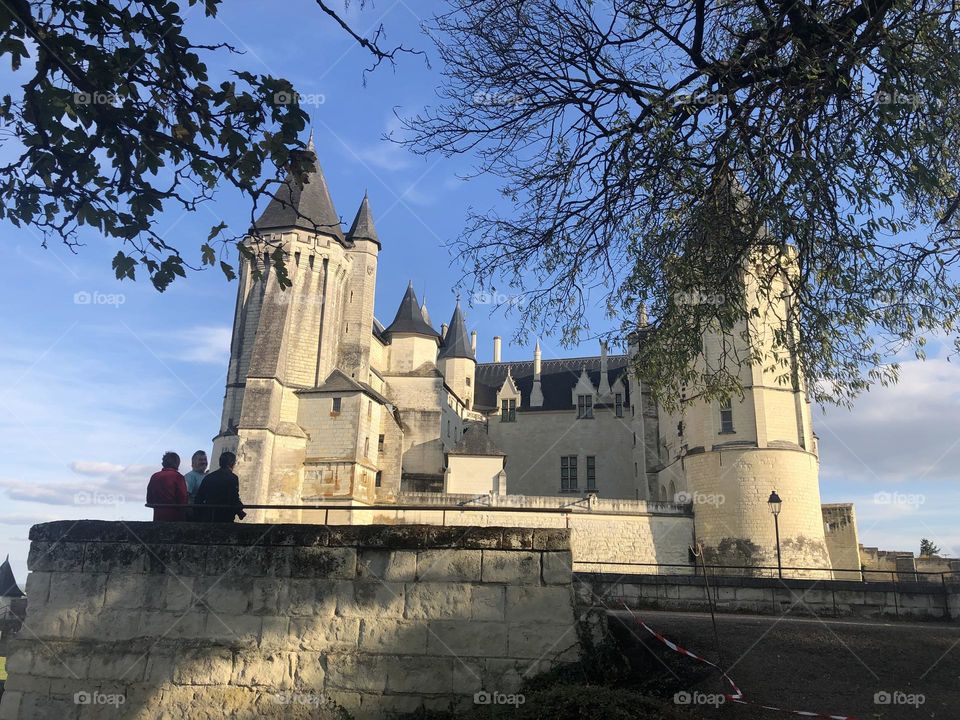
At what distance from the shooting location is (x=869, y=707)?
5641 millimetres

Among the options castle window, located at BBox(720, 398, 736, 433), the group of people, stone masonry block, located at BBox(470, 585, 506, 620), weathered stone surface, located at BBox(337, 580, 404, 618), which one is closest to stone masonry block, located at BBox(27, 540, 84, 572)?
the group of people

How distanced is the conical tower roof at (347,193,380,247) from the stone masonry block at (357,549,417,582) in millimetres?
41861

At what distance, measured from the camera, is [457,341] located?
56219 mm

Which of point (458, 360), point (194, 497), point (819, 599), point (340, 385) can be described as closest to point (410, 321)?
point (458, 360)

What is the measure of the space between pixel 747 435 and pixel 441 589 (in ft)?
94.0

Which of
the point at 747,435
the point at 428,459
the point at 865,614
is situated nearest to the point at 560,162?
the point at 865,614

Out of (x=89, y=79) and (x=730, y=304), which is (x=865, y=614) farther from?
(x=89, y=79)

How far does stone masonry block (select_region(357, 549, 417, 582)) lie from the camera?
5.86m

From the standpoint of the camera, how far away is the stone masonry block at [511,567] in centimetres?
578

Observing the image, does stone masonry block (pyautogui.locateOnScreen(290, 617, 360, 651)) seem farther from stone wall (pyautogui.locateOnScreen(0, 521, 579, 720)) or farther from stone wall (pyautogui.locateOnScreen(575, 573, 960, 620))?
stone wall (pyautogui.locateOnScreen(575, 573, 960, 620))

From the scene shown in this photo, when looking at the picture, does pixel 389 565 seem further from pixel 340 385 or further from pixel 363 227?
pixel 363 227

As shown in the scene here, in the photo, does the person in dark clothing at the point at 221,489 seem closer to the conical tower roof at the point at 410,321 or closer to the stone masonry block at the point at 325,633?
the stone masonry block at the point at 325,633

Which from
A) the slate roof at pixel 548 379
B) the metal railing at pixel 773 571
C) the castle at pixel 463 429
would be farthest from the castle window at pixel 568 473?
the metal railing at pixel 773 571

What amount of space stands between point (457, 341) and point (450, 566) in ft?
166
